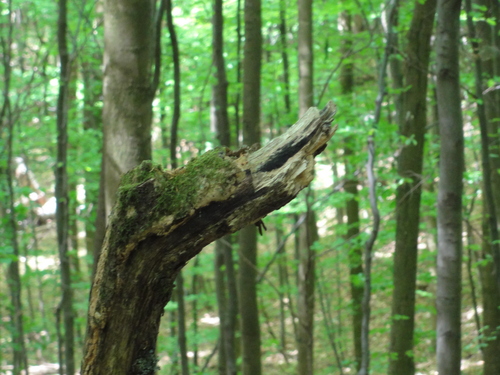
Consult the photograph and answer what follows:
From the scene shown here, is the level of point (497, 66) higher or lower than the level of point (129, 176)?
higher

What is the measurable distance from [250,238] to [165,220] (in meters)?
4.68

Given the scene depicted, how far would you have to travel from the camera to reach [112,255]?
189 centimetres

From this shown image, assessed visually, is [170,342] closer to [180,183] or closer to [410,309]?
[410,309]

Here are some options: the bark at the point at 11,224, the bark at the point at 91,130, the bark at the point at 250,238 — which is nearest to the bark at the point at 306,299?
the bark at the point at 250,238

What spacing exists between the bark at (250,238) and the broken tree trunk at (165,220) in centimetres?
434

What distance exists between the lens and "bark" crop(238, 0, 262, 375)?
6.32 meters

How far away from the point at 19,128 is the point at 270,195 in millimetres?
8195

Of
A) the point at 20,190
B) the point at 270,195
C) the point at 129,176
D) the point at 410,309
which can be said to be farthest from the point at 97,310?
the point at 410,309

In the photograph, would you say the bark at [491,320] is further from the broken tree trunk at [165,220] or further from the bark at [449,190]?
the broken tree trunk at [165,220]

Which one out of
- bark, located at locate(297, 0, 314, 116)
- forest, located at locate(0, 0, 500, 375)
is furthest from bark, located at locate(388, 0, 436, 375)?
bark, located at locate(297, 0, 314, 116)

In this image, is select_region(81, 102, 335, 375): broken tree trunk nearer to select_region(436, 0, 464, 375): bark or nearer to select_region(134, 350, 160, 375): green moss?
select_region(134, 350, 160, 375): green moss

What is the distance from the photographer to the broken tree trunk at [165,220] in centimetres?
184

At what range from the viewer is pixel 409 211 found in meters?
6.37

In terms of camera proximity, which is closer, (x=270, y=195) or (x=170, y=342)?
(x=270, y=195)
